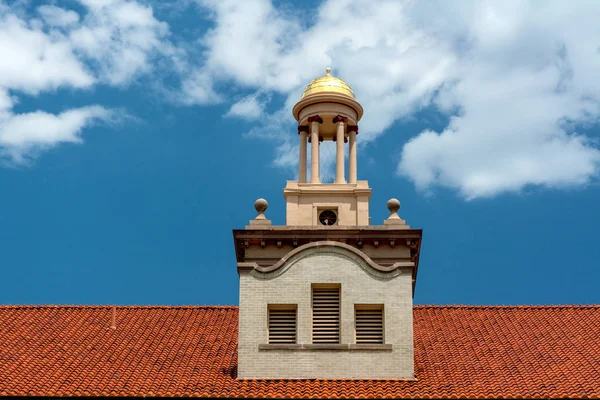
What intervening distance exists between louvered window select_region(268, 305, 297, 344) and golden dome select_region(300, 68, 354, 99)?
9.59 metres

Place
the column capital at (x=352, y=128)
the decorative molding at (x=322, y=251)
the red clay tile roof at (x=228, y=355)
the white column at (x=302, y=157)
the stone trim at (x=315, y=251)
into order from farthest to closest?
the column capital at (x=352, y=128) → the white column at (x=302, y=157) → the stone trim at (x=315, y=251) → the decorative molding at (x=322, y=251) → the red clay tile roof at (x=228, y=355)

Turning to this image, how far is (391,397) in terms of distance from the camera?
2828cm

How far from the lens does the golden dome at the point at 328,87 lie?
37.6 m

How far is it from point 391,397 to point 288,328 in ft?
14.0

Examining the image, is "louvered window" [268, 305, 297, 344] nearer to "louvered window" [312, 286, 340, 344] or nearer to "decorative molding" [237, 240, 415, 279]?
"louvered window" [312, 286, 340, 344]

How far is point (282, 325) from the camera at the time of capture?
3116 cm

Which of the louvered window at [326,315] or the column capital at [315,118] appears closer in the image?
the louvered window at [326,315]

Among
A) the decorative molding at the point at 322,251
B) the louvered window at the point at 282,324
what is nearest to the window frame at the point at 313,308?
the louvered window at the point at 282,324

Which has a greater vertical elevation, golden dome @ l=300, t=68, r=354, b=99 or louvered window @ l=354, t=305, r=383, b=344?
golden dome @ l=300, t=68, r=354, b=99

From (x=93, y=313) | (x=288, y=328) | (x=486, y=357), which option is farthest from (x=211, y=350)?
(x=486, y=357)

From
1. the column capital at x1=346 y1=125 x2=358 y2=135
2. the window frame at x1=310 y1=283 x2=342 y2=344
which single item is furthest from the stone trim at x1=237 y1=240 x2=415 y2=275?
the column capital at x1=346 y1=125 x2=358 y2=135

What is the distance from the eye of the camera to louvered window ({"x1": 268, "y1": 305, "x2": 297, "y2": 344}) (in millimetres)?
30969

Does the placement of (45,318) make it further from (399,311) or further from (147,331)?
(399,311)

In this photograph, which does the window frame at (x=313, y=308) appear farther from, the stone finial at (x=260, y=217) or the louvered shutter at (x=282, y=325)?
the stone finial at (x=260, y=217)
